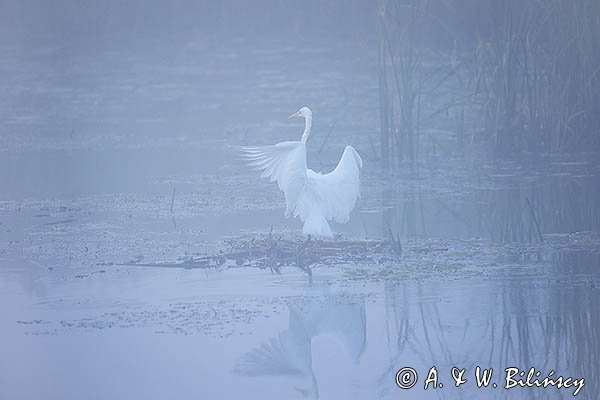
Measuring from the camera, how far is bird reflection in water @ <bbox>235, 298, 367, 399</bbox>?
5.14 metres

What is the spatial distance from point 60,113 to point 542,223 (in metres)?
5.90

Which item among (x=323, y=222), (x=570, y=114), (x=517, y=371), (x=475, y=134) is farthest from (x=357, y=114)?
(x=517, y=371)

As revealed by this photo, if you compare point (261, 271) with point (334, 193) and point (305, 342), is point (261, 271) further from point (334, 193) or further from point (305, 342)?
point (305, 342)

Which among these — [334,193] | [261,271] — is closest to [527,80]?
[334,193]

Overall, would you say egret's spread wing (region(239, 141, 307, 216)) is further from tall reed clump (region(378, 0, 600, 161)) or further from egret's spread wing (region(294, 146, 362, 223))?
tall reed clump (region(378, 0, 600, 161))

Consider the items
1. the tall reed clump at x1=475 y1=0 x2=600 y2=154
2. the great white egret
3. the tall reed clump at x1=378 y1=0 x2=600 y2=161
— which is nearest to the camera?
the great white egret

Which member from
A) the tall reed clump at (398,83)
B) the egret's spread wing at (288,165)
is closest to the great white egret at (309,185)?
the egret's spread wing at (288,165)

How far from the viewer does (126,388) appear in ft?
16.4

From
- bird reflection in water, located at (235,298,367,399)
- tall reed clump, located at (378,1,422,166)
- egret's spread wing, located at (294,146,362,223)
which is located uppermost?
tall reed clump, located at (378,1,422,166)

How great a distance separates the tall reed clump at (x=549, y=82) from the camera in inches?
363

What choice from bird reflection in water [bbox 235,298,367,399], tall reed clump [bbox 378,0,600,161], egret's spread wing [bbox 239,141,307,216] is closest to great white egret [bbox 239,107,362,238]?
egret's spread wing [bbox 239,141,307,216]

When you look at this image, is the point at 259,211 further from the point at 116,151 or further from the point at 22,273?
the point at 116,151

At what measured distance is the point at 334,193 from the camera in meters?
6.98

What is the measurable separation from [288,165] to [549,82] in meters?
3.20
